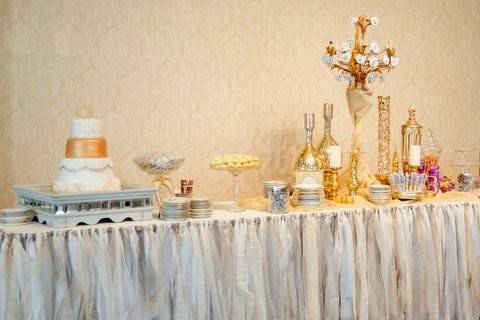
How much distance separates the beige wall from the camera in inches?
117

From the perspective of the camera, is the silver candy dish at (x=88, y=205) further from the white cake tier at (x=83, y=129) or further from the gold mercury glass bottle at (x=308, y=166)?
the gold mercury glass bottle at (x=308, y=166)

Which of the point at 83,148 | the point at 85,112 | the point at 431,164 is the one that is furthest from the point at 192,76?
the point at 431,164

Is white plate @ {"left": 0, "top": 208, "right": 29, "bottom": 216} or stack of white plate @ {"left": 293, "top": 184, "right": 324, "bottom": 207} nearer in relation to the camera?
white plate @ {"left": 0, "top": 208, "right": 29, "bottom": 216}

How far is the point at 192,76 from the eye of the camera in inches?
131

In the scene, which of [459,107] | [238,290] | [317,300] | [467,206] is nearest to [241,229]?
[238,290]

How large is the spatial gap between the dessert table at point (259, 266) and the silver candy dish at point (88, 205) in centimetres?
5

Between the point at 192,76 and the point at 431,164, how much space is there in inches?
56.7

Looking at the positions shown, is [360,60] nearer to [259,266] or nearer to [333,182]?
[333,182]

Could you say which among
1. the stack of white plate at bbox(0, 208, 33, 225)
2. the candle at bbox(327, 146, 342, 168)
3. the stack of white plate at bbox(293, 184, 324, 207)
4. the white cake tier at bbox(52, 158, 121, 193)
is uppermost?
the candle at bbox(327, 146, 342, 168)

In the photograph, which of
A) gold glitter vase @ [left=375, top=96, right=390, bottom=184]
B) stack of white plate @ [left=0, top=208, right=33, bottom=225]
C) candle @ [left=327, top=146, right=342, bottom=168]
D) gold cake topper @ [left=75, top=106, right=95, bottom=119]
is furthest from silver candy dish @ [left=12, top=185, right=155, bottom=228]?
gold glitter vase @ [left=375, top=96, right=390, bottom=184]

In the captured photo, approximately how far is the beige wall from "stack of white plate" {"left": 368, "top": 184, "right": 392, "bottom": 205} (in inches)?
30.4

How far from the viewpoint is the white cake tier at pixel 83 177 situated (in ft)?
7.91

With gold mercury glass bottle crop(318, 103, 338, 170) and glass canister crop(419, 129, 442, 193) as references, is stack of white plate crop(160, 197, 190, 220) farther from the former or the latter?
glass canister crop(419, 129, 442, 193)

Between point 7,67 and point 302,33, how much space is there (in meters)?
1.71
